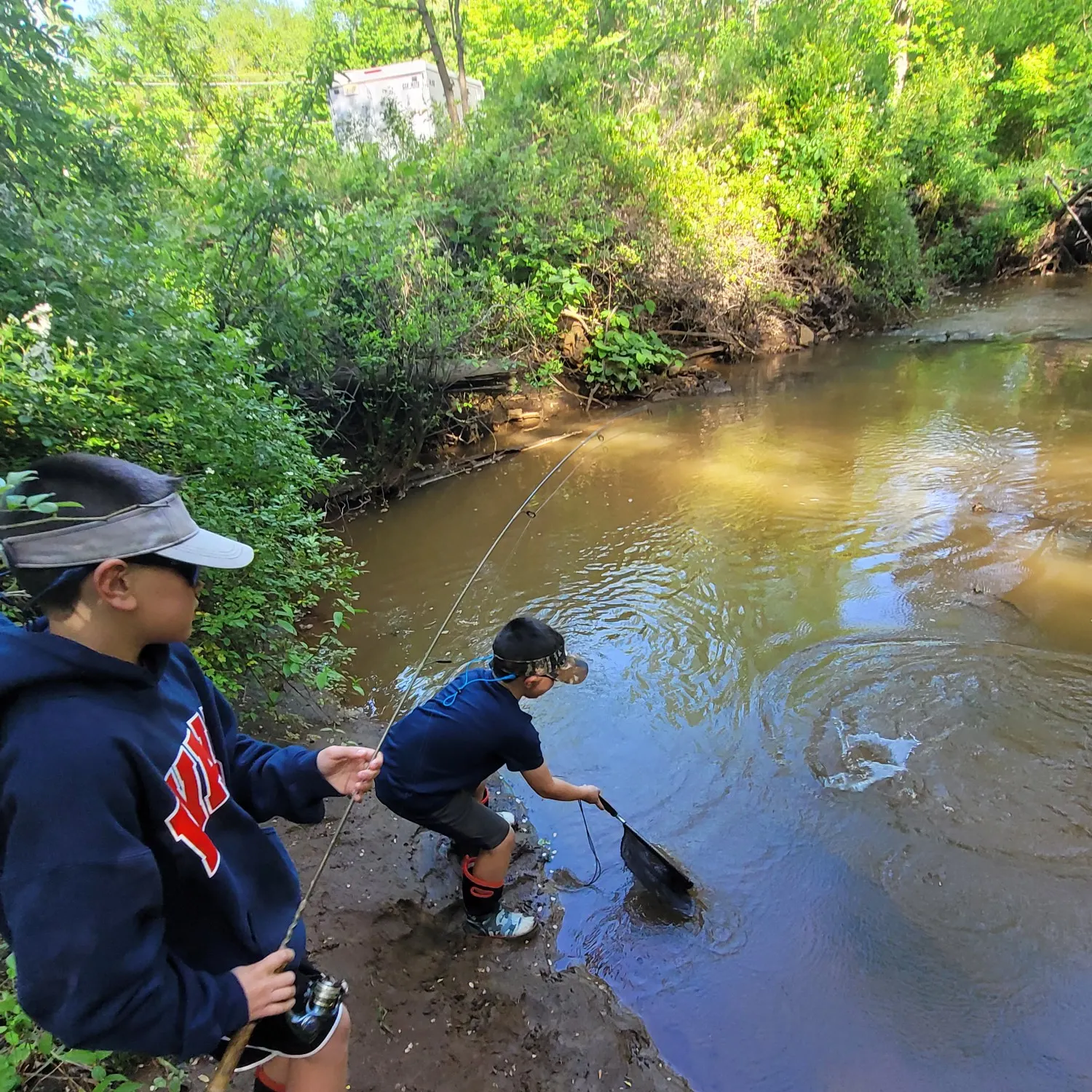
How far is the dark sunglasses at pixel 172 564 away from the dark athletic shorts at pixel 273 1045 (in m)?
0.98

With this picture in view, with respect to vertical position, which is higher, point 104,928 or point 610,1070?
point 104,928

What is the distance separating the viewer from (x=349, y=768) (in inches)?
70.0

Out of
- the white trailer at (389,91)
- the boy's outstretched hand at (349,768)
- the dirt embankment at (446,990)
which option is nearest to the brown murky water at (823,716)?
the dirt embankment at (446,990)

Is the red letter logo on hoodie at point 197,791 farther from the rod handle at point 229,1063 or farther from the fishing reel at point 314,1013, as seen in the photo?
the fishing reel at point 314,1013

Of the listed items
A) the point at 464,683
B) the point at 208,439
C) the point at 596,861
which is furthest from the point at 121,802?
the point at 208,439

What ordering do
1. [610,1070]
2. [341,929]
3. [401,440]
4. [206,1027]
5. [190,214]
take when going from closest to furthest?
1. [206,1027]
2. [610,1070]
3. [341,929]
4. [190,214]
5. [401,440]

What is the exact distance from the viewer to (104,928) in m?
1.10

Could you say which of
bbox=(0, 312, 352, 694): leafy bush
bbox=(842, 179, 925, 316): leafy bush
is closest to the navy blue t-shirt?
bbox=(0, 312, 352, 694): leafy bush

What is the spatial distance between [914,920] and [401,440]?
6.82m

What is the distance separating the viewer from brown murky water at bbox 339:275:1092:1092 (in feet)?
8.56

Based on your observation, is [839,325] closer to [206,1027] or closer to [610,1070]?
[610,1070]

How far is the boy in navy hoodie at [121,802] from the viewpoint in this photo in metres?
1.08

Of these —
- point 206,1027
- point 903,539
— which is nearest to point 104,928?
point 206,1027

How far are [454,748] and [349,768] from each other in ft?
2.82
